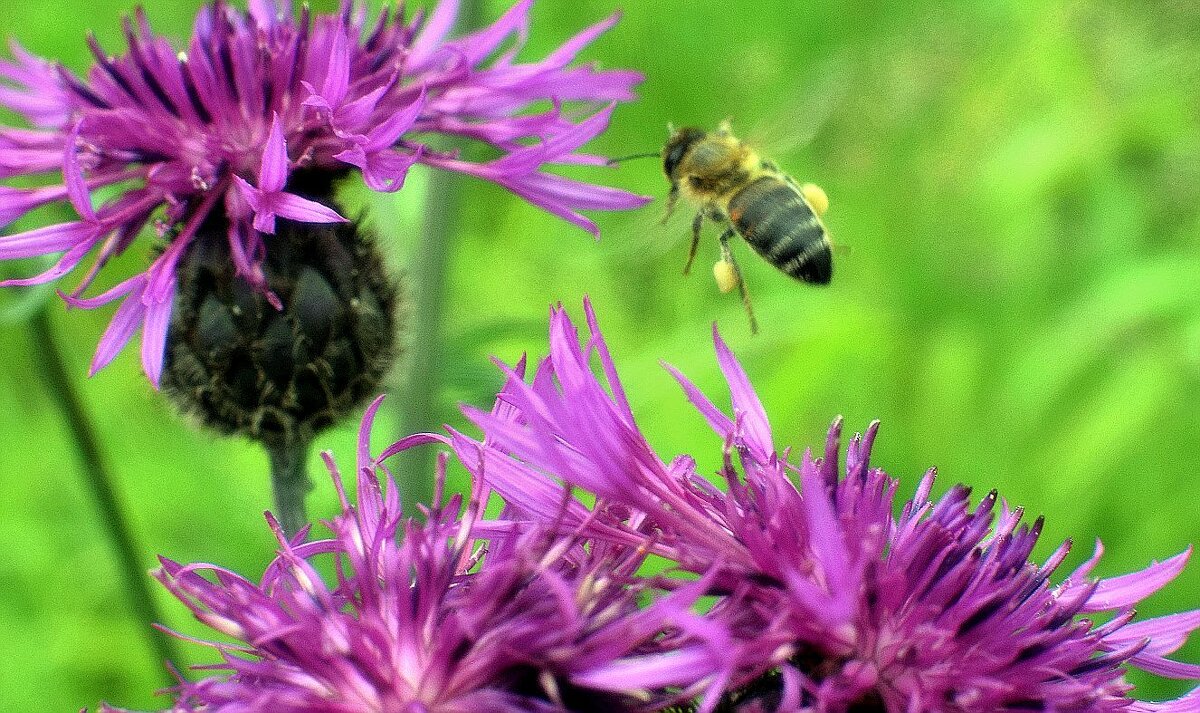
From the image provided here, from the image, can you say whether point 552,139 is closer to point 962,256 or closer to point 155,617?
point 155,617

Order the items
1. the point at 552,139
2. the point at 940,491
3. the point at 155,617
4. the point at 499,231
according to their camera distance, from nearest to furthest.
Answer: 1. the point at 552,139
2. the point at 155,617
3. the point at 940,491
4. the point at 499,231

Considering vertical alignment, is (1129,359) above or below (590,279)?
above

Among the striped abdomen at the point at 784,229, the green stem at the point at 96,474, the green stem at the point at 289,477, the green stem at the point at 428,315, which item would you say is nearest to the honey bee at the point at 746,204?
the striped abdomen at the point at 784,229

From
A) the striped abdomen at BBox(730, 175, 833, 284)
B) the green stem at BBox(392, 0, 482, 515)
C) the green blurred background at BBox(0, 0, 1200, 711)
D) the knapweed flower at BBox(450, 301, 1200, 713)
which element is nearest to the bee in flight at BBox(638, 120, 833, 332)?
the striped abdomen at BBox(730, 175, 833, 284)

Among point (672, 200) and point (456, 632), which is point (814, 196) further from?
point (456, 632)

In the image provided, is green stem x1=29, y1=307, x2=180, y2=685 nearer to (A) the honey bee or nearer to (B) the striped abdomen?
(A) the honey bee

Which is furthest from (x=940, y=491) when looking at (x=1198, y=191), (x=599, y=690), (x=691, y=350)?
(x=599, y=690)

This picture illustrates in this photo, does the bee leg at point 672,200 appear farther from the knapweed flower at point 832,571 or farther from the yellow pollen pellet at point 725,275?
the knapweed flower at point 832,571
